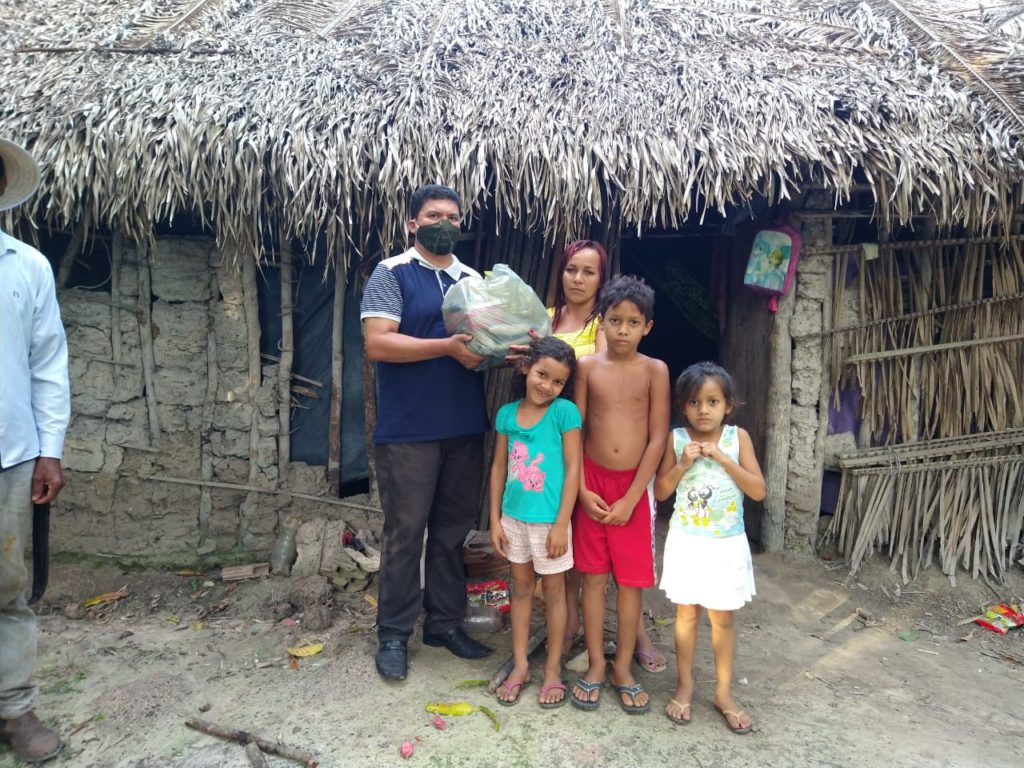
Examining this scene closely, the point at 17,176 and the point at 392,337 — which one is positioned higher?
the point at 17,176

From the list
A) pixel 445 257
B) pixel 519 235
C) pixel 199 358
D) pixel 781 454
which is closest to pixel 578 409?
pixel 445 257

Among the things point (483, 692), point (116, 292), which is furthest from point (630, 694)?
point (116, 292)

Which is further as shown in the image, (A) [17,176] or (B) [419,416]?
(B) [419,416]

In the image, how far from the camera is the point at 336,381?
3697mm

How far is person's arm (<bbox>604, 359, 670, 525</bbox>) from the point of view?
2.33 m

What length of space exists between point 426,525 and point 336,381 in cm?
134

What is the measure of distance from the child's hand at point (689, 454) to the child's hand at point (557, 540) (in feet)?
1.51

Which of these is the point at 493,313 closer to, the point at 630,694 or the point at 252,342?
the point at 630,694

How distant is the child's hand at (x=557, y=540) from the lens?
7.64 ft

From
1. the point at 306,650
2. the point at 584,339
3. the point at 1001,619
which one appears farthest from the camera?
the point at 1001,619

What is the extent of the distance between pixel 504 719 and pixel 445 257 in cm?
171

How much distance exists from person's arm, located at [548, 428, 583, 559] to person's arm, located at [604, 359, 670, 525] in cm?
15

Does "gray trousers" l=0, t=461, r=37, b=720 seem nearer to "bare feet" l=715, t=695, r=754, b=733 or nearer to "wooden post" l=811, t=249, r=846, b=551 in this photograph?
"bare feet" l=715, t=695, r=754, b=733

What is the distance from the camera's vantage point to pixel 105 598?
344cm
